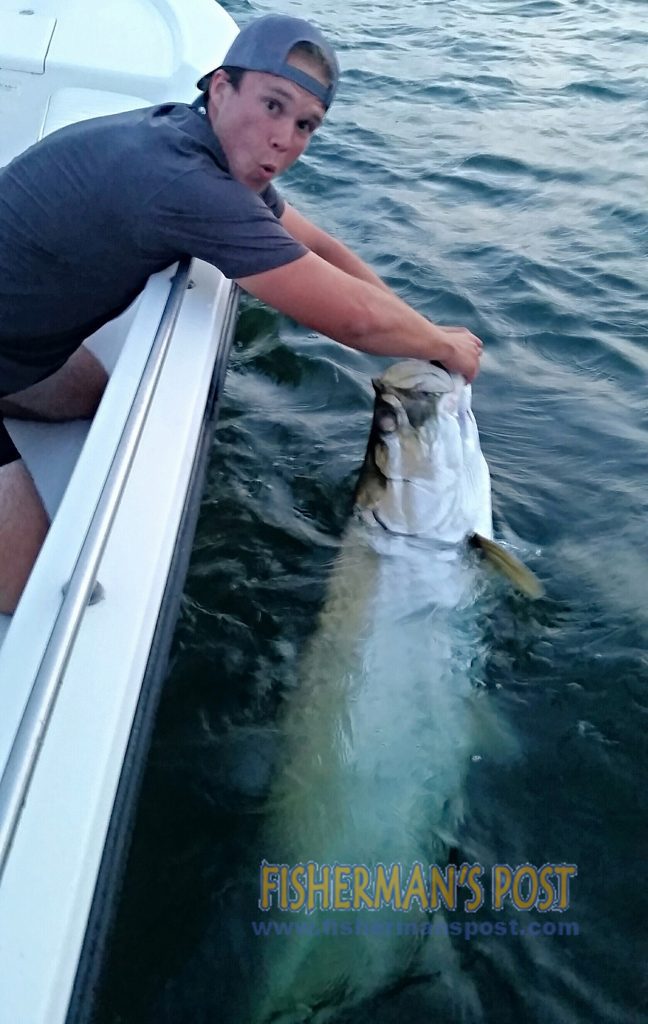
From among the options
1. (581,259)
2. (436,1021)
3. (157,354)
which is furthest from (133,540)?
(581,259)

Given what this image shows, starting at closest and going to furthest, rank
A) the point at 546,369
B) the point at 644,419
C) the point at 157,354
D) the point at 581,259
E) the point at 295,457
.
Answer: the point at 157,354
the point at 295,457
the point at 644,419
the point at 546,369
the point at 581,259

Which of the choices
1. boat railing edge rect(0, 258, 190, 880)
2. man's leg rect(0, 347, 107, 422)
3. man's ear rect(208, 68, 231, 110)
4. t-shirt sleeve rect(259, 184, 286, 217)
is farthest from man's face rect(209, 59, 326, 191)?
man's leg rect(0, 347, 107, 422)

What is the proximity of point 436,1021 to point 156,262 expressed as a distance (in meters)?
1.97

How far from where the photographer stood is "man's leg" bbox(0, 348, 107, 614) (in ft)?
7.95

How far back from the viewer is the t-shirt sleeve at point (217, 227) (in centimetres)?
219

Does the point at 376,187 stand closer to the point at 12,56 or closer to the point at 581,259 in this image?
the point at 581,259

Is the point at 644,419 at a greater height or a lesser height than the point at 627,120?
lesser

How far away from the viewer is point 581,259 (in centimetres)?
550

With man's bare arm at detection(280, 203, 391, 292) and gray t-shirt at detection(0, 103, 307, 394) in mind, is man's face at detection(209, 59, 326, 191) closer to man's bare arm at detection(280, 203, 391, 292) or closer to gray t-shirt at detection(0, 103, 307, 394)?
gray t-shirt at detection(0, 103, 307, 394)

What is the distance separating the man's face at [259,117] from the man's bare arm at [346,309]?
279mm

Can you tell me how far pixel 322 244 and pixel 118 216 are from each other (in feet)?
3.51

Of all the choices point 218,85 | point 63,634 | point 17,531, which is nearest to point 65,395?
point 17,531

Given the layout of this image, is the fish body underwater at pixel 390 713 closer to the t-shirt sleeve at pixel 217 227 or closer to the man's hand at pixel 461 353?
the man's hand at pixel 461 353

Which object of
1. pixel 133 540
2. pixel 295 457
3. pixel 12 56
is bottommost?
pixel 133 540
